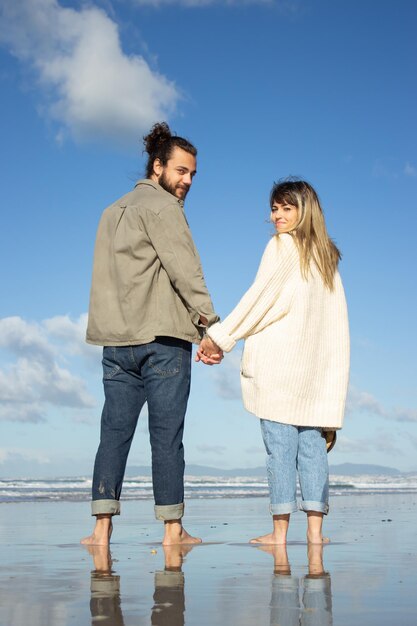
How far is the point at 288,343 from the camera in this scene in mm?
4246

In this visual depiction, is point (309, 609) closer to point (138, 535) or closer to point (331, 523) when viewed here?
point (138, 535)

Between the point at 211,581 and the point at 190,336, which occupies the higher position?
the point at 190,336

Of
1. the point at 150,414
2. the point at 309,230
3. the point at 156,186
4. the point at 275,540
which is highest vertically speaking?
the point at 156,186

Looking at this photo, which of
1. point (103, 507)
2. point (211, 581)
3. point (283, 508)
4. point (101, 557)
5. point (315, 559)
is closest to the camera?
point (211, 581)

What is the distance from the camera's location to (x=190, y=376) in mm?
4043

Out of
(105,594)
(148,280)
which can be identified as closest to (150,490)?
(148,280)

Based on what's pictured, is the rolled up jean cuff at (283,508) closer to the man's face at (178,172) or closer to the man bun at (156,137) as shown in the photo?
the man's face at (178,172)

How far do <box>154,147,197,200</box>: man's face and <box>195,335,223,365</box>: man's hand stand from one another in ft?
2.79

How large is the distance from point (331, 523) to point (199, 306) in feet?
8.87

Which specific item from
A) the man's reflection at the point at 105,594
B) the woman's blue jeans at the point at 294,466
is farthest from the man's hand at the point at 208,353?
the man's reflection at the point at 105,594

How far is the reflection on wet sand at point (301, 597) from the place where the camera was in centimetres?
210

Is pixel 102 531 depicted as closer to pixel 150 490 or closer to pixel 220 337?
pixel 220 337

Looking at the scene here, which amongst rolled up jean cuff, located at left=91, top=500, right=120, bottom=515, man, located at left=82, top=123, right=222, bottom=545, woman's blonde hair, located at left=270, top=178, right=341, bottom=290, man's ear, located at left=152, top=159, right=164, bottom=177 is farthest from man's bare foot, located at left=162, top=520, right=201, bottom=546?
man's ear, located at left=152, top=159, right=164, bottom=177

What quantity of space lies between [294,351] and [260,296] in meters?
0.35
